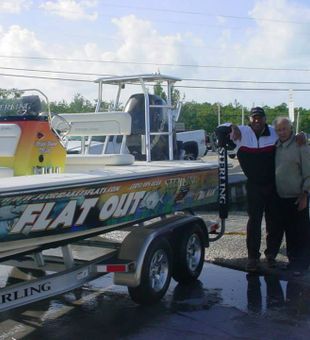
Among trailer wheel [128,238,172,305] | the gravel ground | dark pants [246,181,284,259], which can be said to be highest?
dark pants [246,181,284,259]

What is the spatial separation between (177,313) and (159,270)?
59 cm

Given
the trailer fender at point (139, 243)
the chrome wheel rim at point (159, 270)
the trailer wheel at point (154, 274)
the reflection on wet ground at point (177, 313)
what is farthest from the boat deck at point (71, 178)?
the reflection on wet ground at point (177, 313)

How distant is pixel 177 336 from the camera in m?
5.08

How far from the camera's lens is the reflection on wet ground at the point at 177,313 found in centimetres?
521

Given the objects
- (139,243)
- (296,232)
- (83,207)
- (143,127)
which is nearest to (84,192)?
(83,207)

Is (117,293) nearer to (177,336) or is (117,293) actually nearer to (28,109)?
(177,336)

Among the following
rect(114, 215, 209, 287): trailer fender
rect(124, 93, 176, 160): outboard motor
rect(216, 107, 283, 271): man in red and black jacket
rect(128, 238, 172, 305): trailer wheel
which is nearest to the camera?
rect(114, 215, 209, 287): trailer fender

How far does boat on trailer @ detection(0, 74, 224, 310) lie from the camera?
15.1 feet

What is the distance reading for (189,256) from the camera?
691cm

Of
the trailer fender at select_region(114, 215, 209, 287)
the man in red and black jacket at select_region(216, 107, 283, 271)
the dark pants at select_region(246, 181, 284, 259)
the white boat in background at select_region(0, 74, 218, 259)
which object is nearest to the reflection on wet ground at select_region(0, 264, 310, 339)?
the trailer fender at select_region(114, 215, 209, 287)

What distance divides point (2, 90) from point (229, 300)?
149 inches

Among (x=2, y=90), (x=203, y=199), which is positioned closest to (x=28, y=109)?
(x=2, y=90)

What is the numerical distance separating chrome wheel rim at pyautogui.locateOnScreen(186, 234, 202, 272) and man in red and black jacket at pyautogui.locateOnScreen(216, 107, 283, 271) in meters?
0.76

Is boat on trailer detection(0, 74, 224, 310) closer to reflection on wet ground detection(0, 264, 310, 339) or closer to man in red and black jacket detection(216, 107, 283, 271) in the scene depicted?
reflection on wet ground detection(0, 264, 310, 339)
